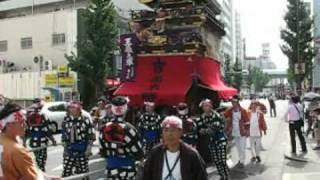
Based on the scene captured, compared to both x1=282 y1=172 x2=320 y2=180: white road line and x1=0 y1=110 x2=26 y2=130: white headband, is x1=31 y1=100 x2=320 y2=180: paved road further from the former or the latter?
x1=0 y1=110 x2=26 y2=130: white headband

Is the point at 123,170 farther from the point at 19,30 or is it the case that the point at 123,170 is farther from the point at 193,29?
the point at 19,30

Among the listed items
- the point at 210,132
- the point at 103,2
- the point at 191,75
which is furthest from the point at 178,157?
the point at 103,2

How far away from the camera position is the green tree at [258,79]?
142625 millimetres

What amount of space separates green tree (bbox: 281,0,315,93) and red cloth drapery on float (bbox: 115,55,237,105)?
3145 centimetres

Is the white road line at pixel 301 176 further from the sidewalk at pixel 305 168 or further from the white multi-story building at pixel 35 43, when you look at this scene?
the white multi-story building at pixel 35 43

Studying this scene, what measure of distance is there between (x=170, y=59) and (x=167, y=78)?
1.88 feet

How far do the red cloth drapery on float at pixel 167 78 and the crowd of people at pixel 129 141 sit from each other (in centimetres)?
217

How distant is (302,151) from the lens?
17.9 metres

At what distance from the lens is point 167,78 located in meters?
17.5

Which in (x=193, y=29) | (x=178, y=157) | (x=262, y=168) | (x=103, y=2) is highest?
(x=103, y=2)

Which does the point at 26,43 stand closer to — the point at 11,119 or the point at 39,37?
the point at 39,37

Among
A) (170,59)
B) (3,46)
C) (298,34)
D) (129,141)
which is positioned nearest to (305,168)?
(170,59)

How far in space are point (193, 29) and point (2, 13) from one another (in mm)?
58902

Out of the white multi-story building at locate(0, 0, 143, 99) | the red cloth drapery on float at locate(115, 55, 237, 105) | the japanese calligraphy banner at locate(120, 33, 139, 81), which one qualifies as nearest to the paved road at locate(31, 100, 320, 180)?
the red cloth drapery on float at locate(115, 55, 237, 105)
